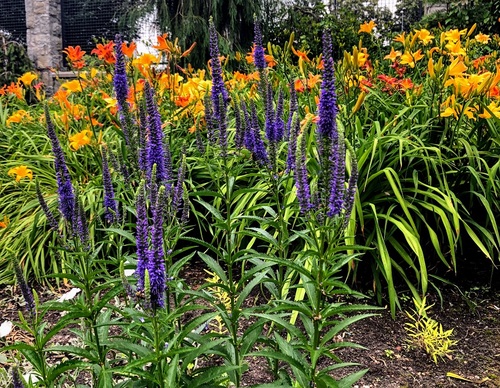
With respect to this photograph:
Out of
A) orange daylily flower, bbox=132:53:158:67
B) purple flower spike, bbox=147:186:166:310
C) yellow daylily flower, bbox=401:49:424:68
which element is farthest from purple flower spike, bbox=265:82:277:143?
yellow daylily flower, bbox=401:49:424:68

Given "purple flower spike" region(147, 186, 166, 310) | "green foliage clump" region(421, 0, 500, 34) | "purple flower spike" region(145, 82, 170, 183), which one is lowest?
"purple flower spike" region(147, 186, 166, 310)

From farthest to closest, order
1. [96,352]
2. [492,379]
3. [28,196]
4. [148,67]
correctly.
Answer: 1. [28,196]
2. [148,67]
3. [492,379]
4. [96,352]

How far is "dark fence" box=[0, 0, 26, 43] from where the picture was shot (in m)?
12.4

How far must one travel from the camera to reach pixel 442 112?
9.66 feet

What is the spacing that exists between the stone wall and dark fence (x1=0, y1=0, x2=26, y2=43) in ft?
3.08

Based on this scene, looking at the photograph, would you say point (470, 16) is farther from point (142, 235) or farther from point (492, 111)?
point (142, 235)

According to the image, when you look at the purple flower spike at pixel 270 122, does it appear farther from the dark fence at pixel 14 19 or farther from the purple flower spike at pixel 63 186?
the dark fence at pixel 14 19

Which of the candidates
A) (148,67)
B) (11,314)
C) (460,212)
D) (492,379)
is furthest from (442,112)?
(11,314)

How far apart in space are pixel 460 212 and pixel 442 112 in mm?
600

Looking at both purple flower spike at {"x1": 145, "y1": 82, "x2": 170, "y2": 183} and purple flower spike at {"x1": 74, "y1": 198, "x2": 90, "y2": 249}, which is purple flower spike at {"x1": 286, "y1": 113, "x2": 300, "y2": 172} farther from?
purple flower spike at {"x1": 74, "y1": 198, "x2": 90, "y2": 249}

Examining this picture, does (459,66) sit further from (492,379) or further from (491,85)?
(492,379)

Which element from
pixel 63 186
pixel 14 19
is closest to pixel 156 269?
pixel 63 186

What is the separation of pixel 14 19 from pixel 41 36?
1641 mm

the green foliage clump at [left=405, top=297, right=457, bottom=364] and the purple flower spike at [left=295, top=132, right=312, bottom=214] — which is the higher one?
the purple flower spike at [left=295, top=132, right=312, bottom=214]
